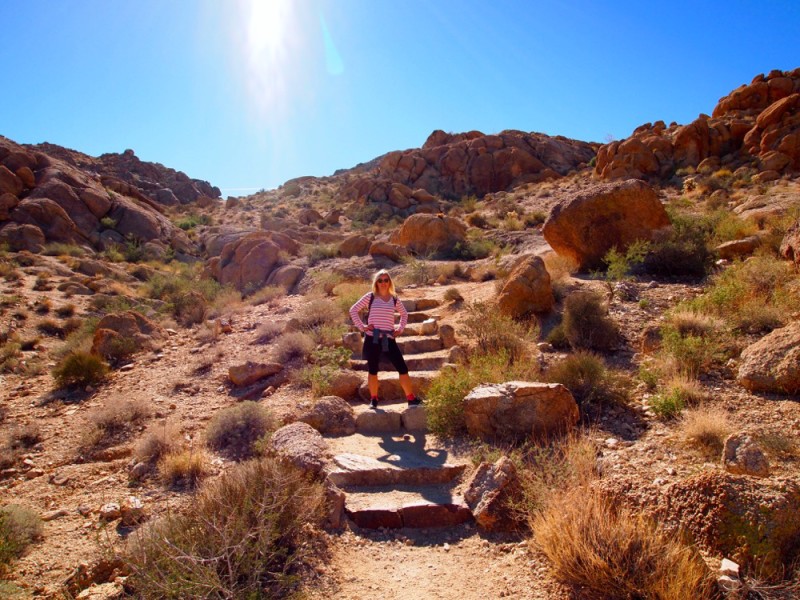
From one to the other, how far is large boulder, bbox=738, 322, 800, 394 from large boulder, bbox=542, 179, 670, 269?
521 cm

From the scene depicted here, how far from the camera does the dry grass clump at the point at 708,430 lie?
3.93 metres

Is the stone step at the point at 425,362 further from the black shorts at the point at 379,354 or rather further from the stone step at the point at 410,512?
the stone step at the point at 410,512

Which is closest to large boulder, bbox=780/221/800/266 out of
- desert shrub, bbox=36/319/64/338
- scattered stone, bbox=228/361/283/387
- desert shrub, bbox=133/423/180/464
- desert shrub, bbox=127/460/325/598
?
desert shrub, bbox=127/460/325/598

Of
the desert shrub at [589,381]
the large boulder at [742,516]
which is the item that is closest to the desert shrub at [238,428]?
the desert shrub at [589,381]

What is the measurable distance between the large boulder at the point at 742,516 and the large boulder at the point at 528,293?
519 cm

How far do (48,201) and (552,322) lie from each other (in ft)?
84.5

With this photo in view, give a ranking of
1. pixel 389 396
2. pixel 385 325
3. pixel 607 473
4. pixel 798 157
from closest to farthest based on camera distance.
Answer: pixel 607 473
pixel 385 325
pixel 389 396
pixel 798 157

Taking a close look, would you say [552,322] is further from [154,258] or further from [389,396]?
[154,258]

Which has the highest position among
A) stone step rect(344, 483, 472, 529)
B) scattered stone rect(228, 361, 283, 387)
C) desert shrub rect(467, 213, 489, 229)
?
desert shrub rect(467, 213, 489, 229)

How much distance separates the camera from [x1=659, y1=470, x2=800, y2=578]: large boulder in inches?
97.7

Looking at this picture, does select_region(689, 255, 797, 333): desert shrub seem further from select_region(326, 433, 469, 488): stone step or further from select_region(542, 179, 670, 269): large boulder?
select_region(326, 433, 469, 488): stone step

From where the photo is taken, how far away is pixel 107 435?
621cm

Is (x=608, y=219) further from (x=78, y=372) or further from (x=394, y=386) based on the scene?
(x=78, y=372)

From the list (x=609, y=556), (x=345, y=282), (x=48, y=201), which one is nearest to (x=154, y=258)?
(x=48, y=201)
